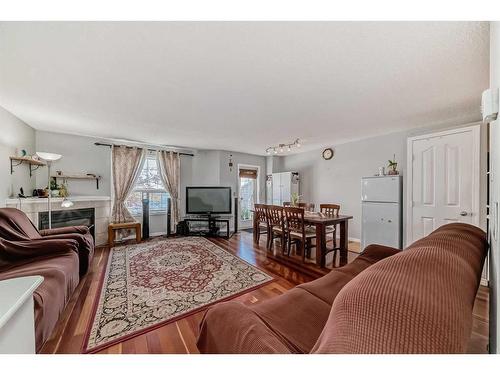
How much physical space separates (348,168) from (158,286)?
4.26m

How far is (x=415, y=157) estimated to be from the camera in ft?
9.82

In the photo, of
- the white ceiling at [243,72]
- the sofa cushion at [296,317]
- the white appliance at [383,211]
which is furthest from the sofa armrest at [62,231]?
the white appliance at [383,211]

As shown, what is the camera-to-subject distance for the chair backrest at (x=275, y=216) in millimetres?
3389

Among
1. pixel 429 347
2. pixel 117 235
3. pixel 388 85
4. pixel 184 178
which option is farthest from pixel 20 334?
pixel 184 178

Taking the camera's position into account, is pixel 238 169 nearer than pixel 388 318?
No

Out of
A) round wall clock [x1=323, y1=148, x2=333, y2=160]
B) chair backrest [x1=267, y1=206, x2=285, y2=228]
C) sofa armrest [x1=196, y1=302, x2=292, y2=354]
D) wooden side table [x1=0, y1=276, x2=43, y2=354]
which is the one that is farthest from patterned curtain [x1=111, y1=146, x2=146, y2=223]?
round wall clock [x1=323, y1=148, x2=333, y2=160]

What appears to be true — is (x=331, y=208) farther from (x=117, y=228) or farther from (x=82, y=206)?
(x=82, y=206)

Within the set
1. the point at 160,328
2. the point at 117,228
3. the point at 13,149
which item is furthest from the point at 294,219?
the point at 13,149

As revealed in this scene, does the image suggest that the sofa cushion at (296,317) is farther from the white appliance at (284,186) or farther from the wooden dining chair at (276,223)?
the white appliance at (284,186)

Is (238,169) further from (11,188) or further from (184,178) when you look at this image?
(11,188)

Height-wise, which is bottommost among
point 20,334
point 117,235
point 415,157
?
point 117,235

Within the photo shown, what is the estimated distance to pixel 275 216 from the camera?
3.56m

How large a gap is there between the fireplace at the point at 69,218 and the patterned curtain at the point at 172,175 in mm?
1539
